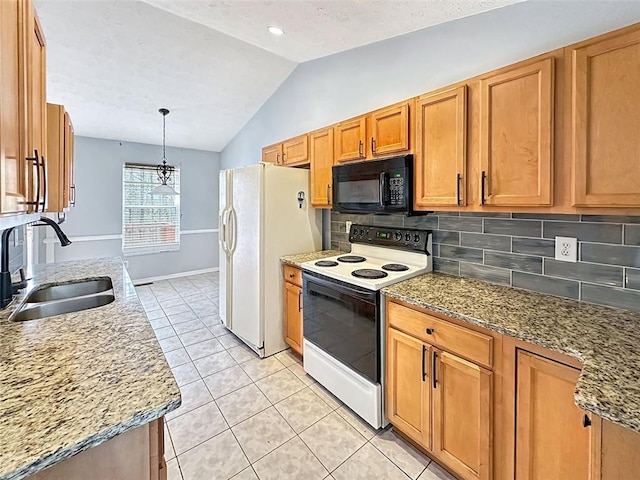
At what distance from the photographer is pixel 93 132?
4574 mm

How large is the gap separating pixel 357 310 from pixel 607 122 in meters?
1.49

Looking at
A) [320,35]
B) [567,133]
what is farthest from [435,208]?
[320,35]

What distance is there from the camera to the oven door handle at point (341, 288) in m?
1.79

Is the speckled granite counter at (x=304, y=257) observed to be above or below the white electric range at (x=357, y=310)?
above

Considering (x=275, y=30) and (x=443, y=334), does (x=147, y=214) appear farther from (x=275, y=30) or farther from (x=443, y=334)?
(x=443, y=334)

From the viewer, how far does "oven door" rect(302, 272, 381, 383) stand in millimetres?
1806

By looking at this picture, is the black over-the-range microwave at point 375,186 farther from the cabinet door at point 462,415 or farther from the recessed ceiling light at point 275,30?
the recessed ceiling light at point 275,30

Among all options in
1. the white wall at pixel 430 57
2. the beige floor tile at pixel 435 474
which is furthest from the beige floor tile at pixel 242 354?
the white wall at pixel 430 57

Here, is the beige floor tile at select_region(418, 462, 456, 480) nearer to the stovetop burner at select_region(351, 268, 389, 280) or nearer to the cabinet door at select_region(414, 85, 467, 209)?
the stovetop burner at select_region(351, 268, 389, 280)

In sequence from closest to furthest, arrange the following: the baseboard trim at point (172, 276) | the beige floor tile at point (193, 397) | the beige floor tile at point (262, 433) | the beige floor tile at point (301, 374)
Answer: the beige floor tile at point (262, 433) → the beige floor tile at point (193, 397) → the beige floor tile at point (301, 374) → the baseboard trim at point (172, 276)

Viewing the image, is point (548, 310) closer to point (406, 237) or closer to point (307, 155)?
point (406, 237)

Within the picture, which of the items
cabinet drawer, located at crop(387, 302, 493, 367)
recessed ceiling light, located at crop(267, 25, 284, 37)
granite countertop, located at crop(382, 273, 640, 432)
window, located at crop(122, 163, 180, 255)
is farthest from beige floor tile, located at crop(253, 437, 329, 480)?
window, located at crop(122, 163, 180, 255)

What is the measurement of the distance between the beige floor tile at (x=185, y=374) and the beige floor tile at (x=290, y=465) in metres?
1.08

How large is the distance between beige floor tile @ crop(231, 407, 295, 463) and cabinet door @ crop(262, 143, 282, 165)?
8.21 feet
